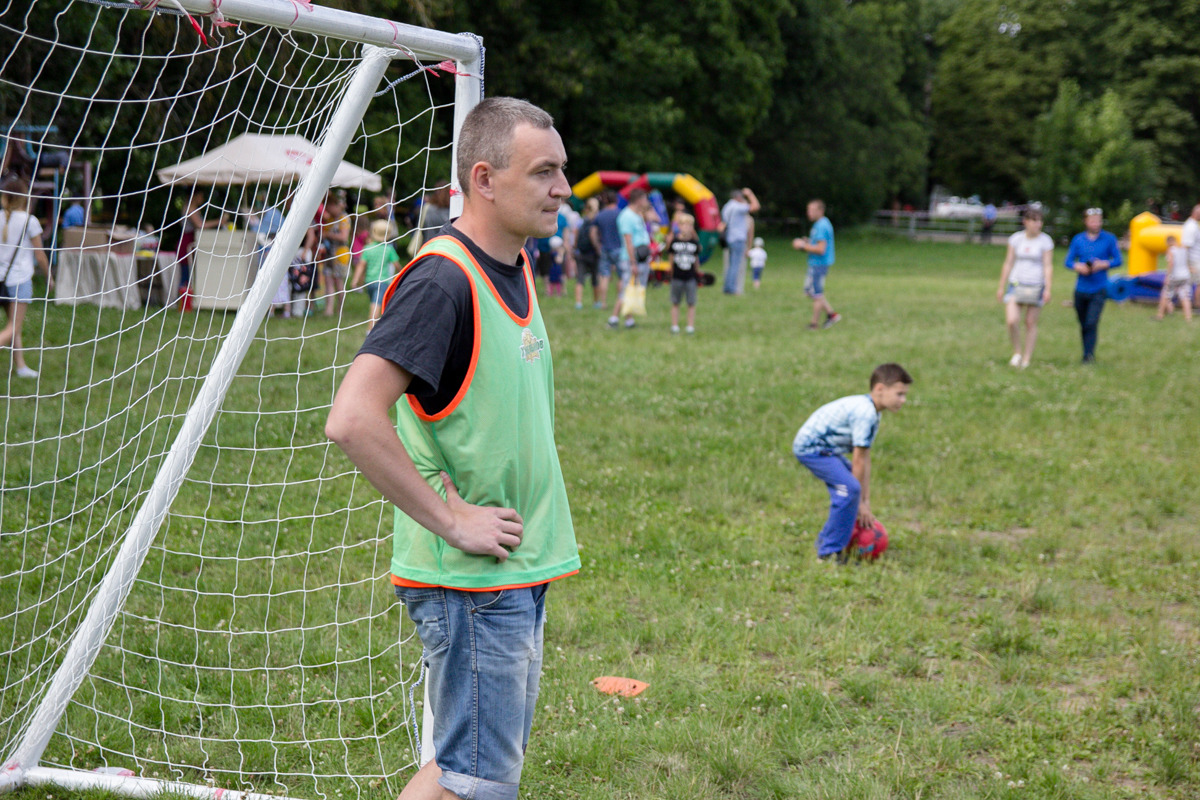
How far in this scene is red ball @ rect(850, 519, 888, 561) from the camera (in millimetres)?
5848

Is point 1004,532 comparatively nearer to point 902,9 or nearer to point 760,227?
point 760,227

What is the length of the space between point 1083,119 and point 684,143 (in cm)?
1995

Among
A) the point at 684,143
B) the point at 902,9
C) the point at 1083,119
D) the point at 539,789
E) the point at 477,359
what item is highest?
the point at 902,9

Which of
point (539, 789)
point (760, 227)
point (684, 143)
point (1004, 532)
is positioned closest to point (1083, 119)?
point (760, 227)

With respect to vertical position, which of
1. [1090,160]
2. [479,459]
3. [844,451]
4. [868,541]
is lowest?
[868,541]

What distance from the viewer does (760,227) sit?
152 ft

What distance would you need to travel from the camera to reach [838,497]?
5688mm

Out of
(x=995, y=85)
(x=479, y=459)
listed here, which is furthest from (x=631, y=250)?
(x=995, y=85)

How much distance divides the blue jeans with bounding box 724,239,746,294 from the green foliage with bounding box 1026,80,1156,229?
91.9 feet

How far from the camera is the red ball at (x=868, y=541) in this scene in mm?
5848

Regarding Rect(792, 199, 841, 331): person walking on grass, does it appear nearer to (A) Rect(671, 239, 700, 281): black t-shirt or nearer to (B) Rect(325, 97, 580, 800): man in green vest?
(A) Rect(671, 239, 700, 281): black t-shirt

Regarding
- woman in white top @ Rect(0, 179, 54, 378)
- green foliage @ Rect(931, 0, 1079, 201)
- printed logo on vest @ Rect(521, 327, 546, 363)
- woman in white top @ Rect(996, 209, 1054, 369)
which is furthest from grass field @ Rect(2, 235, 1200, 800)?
green foliage @ Rect(931, 0, 1079, 201)

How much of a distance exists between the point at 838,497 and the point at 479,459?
12.5ft

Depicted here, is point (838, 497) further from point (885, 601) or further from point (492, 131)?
point (492, 131)
